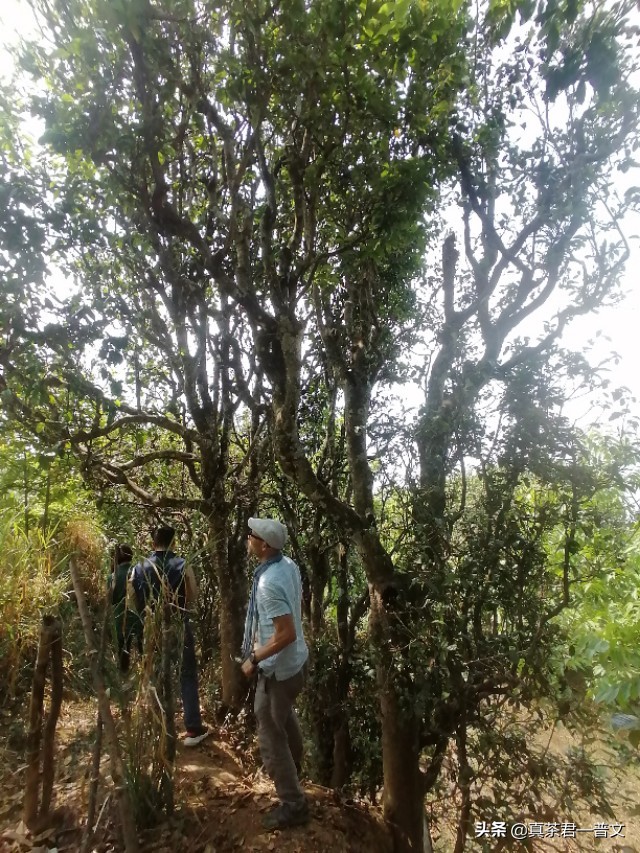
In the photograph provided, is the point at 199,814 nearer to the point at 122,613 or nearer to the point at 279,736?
the point at 279,736

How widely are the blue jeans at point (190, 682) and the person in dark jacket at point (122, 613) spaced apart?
0.48m

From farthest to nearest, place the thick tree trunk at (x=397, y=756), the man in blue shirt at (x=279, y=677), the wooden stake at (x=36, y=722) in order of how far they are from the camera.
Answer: the thick tree trunk at (x=397, y=756) → the man in blue shirt at (x=279, y=677) → the wooden stake at (x=36, y=722)

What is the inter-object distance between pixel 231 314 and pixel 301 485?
248 centimetres

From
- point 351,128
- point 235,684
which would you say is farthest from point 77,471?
point 351,128

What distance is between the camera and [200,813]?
307 centimetres

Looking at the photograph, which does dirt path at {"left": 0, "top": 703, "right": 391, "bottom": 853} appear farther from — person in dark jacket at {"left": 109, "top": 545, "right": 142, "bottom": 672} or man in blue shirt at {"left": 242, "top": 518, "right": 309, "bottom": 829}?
person in dark jacket at {"left": 109, "top": 545, "right": 142, "bottom": 672}

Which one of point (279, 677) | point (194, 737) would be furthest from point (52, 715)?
point (194, 737)

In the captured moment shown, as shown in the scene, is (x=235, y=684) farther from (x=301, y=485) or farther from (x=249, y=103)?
(x=249, y=103)

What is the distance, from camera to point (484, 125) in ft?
14.1

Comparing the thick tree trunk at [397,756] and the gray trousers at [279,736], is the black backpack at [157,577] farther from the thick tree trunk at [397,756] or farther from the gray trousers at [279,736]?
the thick tree trunk at [397,756]

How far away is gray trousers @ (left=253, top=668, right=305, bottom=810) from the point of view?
304cm

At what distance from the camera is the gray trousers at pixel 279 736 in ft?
9.99

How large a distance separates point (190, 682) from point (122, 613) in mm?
1182

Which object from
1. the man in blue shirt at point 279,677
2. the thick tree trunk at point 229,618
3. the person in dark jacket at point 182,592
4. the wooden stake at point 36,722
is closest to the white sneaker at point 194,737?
the person in dark jacket at point 182,592
